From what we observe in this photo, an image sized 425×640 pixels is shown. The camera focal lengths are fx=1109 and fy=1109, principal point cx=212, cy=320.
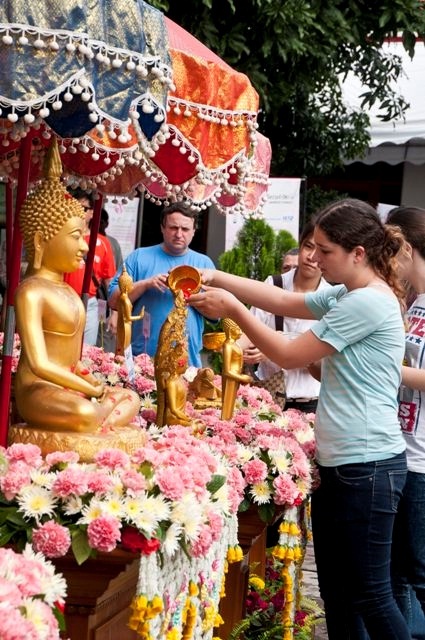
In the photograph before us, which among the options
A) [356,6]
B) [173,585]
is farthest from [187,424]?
[356,6]

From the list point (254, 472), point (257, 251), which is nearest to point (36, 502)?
point (254, 472)

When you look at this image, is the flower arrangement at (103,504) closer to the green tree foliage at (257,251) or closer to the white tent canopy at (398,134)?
the green tree foliage at (257,251)

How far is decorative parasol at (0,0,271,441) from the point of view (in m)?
2.82

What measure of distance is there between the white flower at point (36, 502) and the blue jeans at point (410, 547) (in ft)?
5.81

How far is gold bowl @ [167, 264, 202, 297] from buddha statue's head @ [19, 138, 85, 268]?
68cm

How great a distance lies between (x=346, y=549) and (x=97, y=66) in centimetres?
180

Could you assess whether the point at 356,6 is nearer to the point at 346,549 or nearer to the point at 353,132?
the point at 353,132

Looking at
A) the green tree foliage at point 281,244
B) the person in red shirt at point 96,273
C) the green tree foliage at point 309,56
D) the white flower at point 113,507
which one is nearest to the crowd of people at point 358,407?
the white flower at point 113,507

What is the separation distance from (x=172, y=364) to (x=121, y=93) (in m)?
1.26

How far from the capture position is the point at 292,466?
13.1 ft

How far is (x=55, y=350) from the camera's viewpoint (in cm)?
329

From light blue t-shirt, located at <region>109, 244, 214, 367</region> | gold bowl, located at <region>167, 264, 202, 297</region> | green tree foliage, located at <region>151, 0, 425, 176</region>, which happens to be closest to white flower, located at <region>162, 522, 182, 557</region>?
gold bowl, located at <region>167, 264, 202, 297</region>

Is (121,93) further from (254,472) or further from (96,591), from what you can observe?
(254,472)

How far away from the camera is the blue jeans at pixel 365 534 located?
364 centimetres
